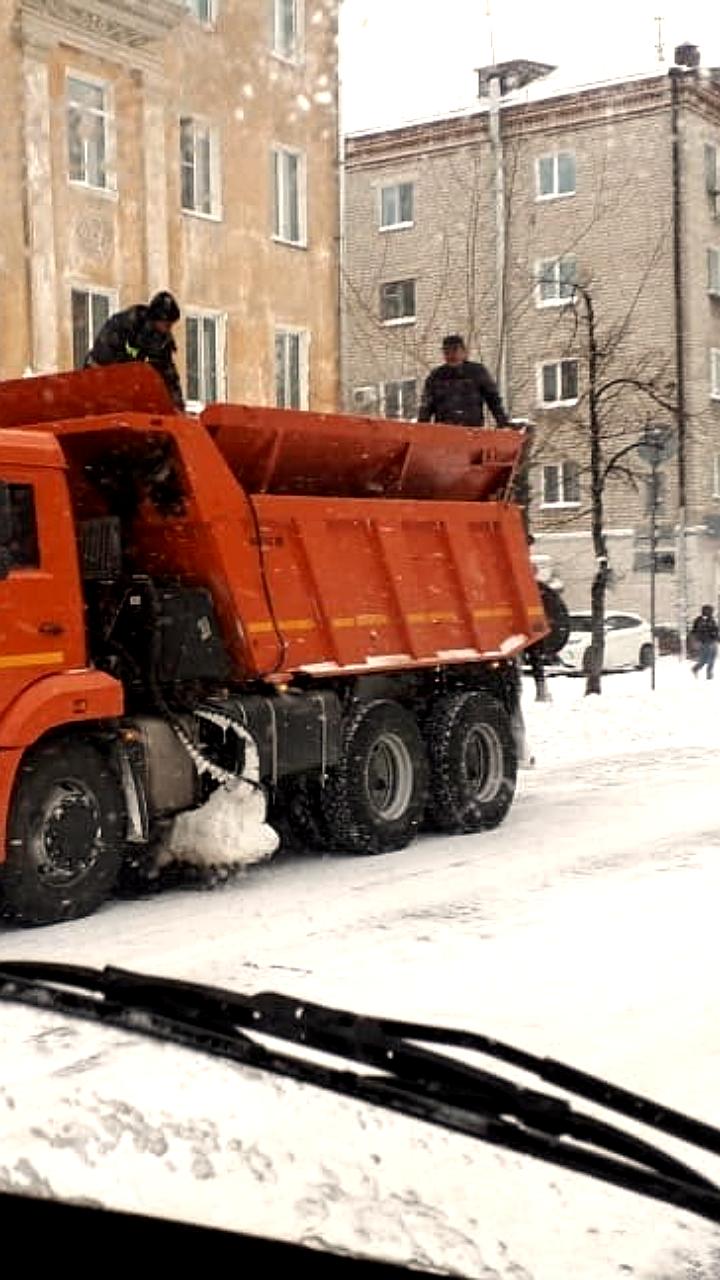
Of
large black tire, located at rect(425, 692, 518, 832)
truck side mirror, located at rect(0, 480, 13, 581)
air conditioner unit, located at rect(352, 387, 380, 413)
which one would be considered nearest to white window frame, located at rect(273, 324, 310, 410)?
air conditioner unit, located at rect(352, 387, 380, 413)

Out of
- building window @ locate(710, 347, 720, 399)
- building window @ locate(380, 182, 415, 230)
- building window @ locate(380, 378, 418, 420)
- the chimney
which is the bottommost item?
building window @ locate(380, 378, 418, 420)

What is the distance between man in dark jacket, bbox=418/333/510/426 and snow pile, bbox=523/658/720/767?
12.9 feet

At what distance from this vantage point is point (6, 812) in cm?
830

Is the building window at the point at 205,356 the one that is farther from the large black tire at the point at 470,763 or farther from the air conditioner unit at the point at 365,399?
the large black tire at the point at 470,763

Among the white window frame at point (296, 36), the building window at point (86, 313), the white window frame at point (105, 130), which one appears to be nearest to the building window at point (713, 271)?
the white window frame at point (296, 36)

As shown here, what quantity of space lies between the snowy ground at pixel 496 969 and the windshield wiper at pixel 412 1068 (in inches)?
4.1

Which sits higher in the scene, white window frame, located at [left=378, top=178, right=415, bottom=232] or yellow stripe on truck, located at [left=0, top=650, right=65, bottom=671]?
white window frame, located at [left=378, top=178, right=415, bottom=232]

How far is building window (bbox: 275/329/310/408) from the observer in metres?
28.0

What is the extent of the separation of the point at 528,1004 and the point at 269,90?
77.0 ft

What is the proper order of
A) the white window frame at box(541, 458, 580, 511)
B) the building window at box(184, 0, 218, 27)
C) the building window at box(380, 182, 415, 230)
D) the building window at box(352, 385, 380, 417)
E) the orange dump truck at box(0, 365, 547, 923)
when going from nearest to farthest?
the orange dump truck at box(0, 365, 547, 923) < the building window at box(184, 0, 218, 27) < the building window at box(352, 385, 380, 417) < the white window frame at box(541, 458, 580, 511) < the building window at box(380, 182, 415, 230)

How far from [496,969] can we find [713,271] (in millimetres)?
39088

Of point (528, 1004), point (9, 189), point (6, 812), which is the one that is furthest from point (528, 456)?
point (9, 189)

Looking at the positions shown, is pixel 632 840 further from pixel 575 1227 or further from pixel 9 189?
pixel 9 189

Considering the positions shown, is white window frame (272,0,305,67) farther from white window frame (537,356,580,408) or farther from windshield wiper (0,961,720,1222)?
windshield wiper (0,961,720,1222)
